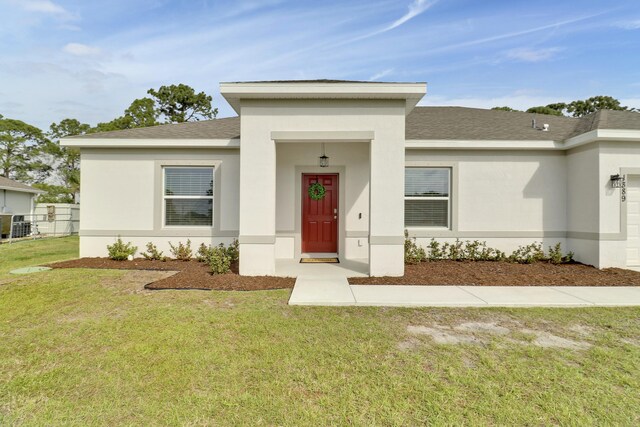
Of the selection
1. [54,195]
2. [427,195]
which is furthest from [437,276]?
Answer: [54,195]

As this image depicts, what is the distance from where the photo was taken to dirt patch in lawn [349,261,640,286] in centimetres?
602

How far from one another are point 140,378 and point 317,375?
1.65 m

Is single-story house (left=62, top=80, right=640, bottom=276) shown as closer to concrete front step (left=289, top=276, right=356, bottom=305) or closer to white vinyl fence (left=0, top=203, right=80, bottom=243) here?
concrete front step (left=289, top=276, right=356, bottom=305)

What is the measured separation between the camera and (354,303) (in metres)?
4.75

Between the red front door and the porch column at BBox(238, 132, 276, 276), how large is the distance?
2364 millimetres

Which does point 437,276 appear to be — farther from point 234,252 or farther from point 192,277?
point 192,277

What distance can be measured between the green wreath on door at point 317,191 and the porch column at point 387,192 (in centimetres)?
248

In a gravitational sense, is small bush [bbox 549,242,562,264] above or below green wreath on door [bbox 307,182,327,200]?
below

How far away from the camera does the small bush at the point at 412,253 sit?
772cm

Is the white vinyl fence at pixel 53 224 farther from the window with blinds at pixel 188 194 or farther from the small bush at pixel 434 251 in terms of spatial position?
the small bush at pixel 434 251

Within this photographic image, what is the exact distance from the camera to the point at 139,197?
27.2 ft

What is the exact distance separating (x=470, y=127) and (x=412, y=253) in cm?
448

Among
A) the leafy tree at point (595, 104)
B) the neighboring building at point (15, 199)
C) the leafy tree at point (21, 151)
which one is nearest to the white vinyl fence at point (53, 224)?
the neighboring building at point (15, 199)

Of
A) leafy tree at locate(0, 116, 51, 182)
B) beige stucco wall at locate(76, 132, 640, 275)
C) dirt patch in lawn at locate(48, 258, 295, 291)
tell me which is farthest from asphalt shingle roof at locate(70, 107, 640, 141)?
leafy tree at locate(0, 116, 51, 182)
